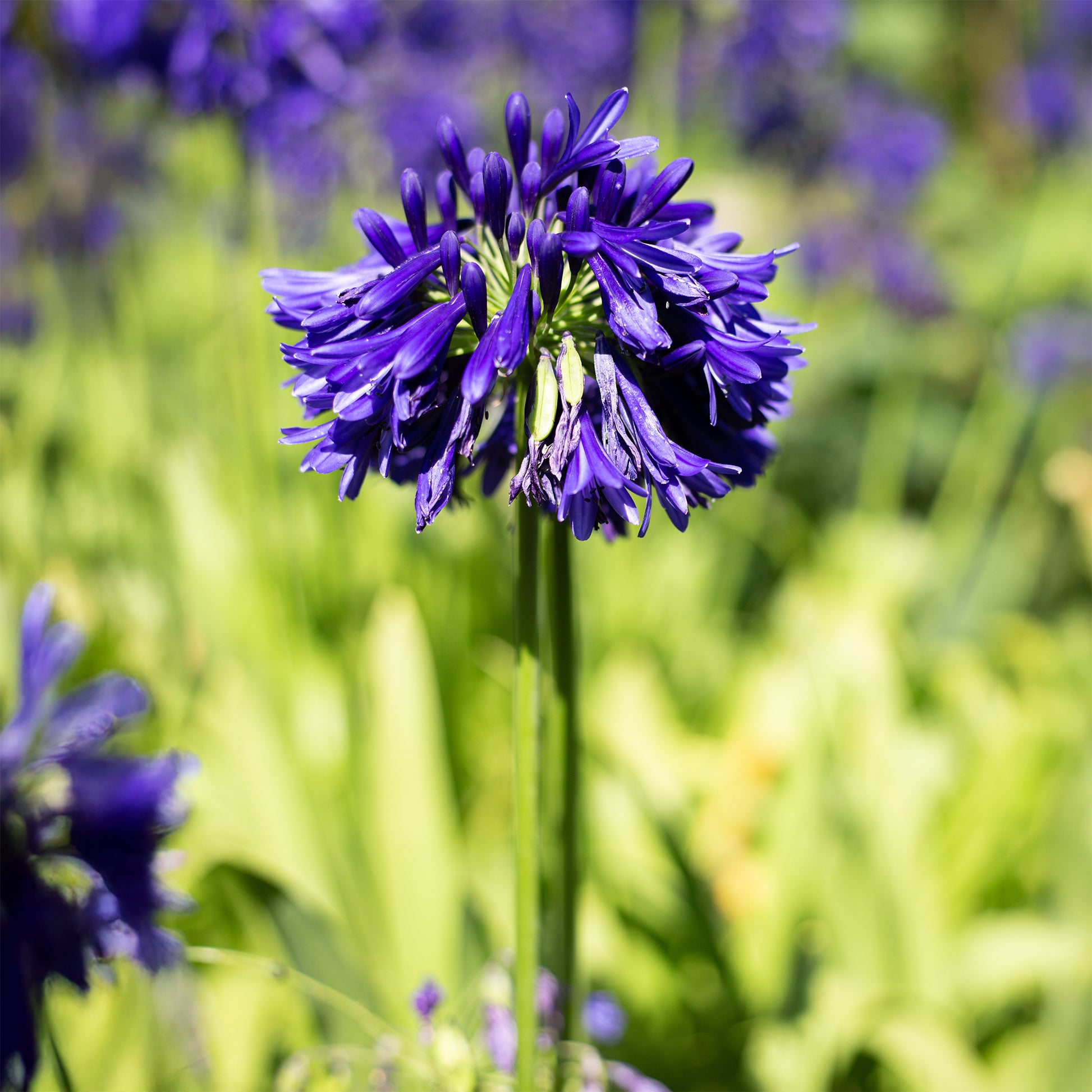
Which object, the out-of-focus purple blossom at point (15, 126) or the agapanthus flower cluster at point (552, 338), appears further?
the out-of-focus purple blossom at point (15, 126)

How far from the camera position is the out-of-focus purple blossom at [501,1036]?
1.05m

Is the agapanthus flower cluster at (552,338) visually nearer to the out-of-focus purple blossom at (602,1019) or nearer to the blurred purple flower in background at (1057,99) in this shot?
the out-of-focus purple blossom at (602,1019)

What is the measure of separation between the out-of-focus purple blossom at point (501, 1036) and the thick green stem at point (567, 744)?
73mm

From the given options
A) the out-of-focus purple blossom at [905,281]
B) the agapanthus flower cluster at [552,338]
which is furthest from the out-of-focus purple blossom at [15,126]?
the agapanthus flower cluster at [552,338]

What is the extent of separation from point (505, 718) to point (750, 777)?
2.45 feet

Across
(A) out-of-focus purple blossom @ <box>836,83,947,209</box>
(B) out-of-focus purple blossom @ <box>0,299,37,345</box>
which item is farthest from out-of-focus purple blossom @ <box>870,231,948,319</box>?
(B) out-of-focus purple blossom @ <box>0,299,37,345</box>

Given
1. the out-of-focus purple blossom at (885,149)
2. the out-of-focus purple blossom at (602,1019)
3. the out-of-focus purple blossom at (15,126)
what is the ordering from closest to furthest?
1. the out-of-focus purple blossom at (602,1019)
2. the out-of-focus purple blossom at (885,149)
3. the out-of-focus purple blossom at (15,126)

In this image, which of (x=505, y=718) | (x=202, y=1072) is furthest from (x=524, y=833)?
(x=505, y=718)

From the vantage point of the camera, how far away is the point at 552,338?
87 cm

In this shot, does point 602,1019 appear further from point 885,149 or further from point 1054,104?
point 1054,104

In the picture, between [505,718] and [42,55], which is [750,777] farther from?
[42,55]

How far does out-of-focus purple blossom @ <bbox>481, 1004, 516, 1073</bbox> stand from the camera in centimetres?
105

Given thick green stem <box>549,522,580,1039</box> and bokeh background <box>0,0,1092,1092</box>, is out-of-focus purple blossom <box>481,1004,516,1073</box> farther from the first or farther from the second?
bokeh background <box>0,0,1092,1092</box>

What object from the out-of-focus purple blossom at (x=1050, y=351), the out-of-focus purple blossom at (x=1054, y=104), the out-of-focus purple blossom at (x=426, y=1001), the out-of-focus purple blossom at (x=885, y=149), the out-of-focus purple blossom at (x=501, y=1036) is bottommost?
the out-of-focus purple blossom at (x=501, y=1036)
